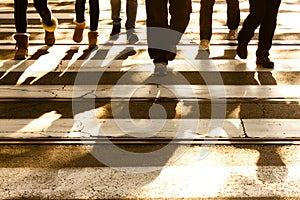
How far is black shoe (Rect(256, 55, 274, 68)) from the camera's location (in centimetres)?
704

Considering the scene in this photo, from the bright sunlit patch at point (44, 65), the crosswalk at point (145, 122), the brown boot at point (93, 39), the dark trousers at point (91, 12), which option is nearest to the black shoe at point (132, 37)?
the crosswalk at point (145, 122)

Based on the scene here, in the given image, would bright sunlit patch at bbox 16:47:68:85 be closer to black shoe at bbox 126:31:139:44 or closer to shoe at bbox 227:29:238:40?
black shoe at bbox 126:31:139:44

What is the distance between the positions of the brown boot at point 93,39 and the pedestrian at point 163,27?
1524mm

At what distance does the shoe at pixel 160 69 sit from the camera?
656cm

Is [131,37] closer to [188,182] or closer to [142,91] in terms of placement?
[142,91]

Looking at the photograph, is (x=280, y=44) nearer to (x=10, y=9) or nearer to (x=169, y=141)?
(x=169, y=141)

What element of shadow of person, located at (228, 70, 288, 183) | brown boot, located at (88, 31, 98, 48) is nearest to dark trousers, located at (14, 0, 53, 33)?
brown boot, located at (88, 31, 98, 48)

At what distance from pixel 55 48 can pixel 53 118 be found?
111 inches

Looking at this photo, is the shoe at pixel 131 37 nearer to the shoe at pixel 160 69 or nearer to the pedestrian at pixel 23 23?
the pedestrian at pixel 23 23

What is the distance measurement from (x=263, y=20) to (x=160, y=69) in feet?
4.51

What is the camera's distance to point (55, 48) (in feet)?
26.3

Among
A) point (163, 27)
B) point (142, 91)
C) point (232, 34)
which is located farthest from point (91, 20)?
point (232, 34)

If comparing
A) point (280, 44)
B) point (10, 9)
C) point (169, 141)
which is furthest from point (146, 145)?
point (10, 9)

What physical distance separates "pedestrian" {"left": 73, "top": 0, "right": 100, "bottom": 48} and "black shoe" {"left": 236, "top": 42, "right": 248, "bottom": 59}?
1.87 meters
